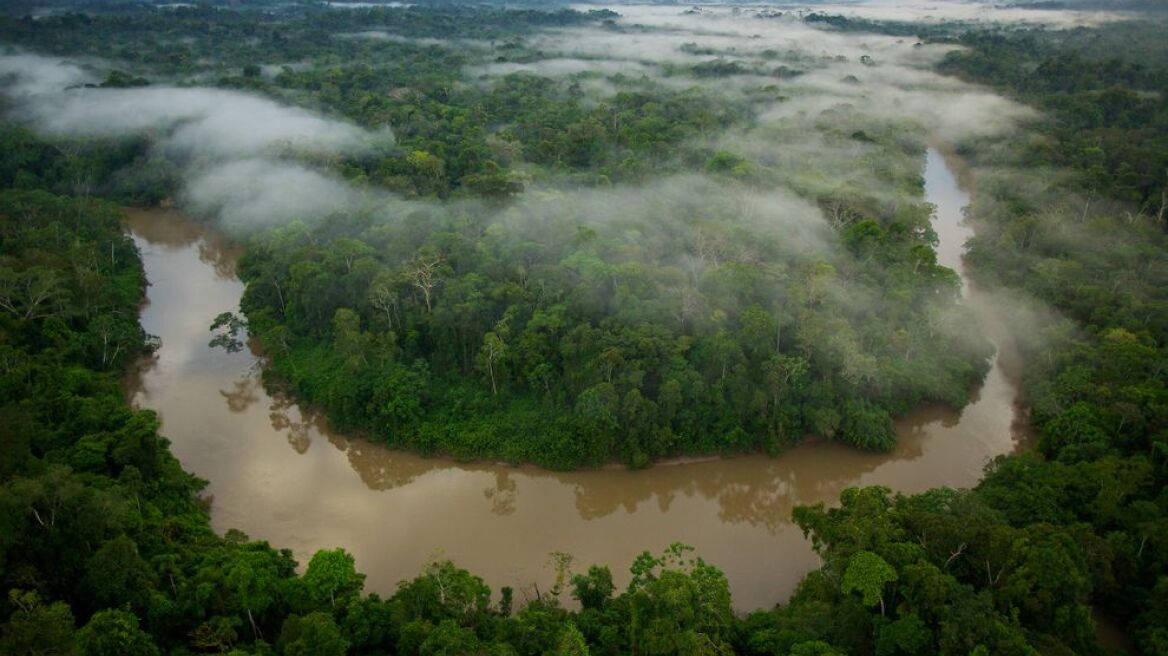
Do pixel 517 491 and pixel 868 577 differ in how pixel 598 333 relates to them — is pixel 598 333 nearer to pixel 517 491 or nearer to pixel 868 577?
pixel 517 491

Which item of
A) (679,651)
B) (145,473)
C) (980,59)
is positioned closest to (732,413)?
(679,651)

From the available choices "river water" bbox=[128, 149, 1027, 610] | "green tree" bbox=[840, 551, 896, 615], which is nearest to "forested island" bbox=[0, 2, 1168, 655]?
"green tree" bbox=[840, 551, 896, 615]

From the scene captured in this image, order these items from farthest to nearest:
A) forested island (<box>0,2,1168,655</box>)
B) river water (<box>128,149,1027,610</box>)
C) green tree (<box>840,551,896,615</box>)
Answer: river water (<box>128,149,1027,610</box>), forested island (<box>0,2,1168,655</box>), green tree (<box>840,551,896,615</box>)

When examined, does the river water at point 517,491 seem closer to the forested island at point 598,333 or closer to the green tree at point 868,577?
the forested island at point 598,333

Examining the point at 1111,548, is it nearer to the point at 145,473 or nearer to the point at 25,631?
the point at 25,631

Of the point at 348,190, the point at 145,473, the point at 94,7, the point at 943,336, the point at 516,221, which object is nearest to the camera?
the point at 145,473

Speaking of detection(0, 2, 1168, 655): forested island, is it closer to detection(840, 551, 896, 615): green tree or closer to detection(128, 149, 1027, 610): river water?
detection(840, 551, 896, 615): green tree

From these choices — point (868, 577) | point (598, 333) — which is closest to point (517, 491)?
point (598, 333)
